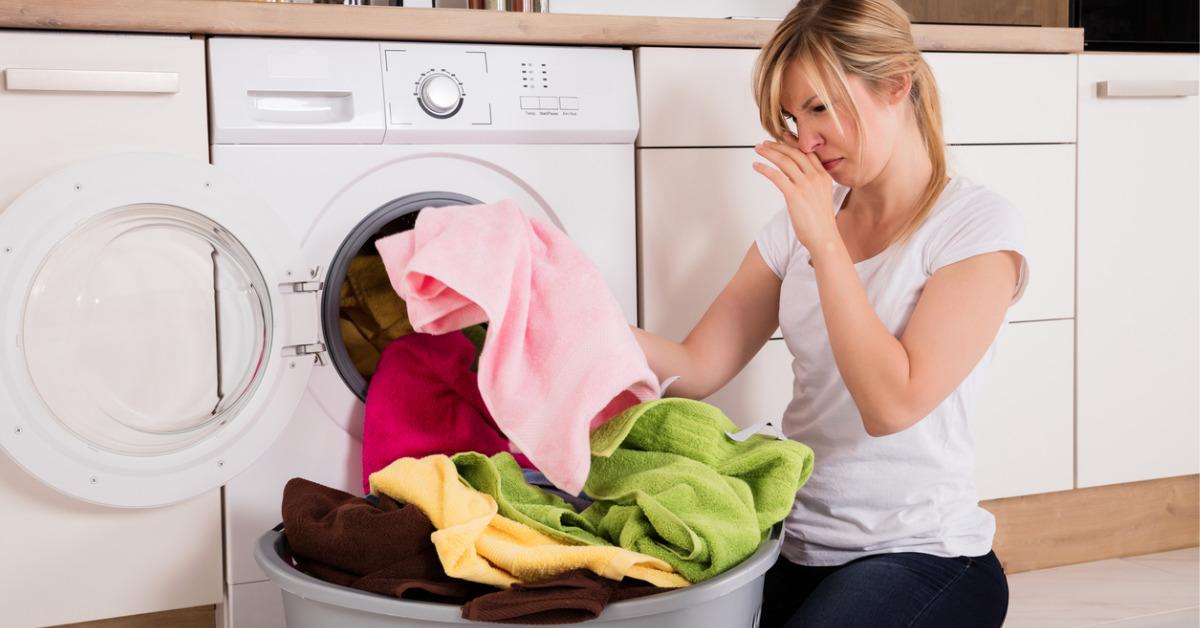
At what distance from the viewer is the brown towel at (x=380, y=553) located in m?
0.97

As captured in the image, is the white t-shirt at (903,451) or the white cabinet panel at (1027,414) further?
the white cabinet panel at (1027,414)

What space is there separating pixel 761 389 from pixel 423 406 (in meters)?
0.61

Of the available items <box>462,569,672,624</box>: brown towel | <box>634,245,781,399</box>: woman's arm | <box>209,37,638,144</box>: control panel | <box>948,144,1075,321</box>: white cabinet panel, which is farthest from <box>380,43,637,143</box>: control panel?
<box>462,569,672,624</box>: brown towel

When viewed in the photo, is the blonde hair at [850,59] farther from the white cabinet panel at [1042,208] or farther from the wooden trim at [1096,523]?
the wooden trim at [1096,523]

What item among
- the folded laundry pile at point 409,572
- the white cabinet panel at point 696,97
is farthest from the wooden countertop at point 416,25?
the folded laundry pile at point 409,572

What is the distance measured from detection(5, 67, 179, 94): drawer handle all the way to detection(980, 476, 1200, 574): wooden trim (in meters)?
1.53

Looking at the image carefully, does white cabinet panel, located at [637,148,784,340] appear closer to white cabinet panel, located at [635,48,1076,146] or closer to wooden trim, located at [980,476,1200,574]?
white cabinet panel, located at [635,48,1076,146]

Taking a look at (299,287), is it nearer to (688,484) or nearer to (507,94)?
(507,94)

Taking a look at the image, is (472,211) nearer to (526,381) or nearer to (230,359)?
(526,381)

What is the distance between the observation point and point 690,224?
174 centimetres

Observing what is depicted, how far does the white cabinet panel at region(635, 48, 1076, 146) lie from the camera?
170cm

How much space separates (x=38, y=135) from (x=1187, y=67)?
1910 mm

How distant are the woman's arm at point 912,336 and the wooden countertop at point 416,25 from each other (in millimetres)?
600

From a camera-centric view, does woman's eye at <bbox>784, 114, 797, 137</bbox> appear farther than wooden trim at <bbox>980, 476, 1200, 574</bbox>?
No
